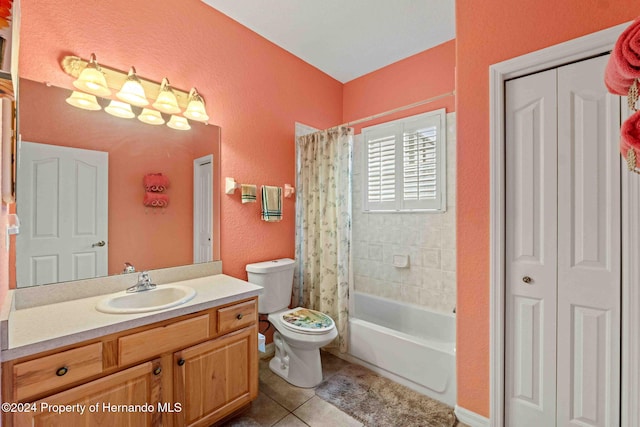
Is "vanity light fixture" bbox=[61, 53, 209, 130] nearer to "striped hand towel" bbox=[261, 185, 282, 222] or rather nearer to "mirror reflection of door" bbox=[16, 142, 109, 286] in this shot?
"mirror reflection of door" bbox=[16, 142, 109, 286]

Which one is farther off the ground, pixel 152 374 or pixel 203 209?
pixel 203 209

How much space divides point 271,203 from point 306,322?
1.05 meters

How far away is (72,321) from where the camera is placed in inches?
46.3

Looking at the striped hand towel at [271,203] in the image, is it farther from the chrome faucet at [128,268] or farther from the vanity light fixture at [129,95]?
the chrome faucet at [128,268]

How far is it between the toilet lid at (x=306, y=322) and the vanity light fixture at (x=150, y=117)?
168 centimetres

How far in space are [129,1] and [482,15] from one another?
216 cm

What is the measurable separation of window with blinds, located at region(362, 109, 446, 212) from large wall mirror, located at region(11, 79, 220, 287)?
1640mm

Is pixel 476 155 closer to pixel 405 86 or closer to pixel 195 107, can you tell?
pixel 405 86

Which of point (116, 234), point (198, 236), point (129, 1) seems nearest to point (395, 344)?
point (198, 236)

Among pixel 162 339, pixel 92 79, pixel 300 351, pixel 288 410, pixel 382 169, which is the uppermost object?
pixel 92 79

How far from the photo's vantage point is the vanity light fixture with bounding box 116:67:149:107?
1625mm

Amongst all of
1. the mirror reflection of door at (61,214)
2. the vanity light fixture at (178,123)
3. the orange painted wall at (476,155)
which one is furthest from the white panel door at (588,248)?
the mirror reflection of door at (61,214)

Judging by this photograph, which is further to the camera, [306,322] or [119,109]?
[306,322]

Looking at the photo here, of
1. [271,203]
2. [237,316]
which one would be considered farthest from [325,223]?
[237,316]
